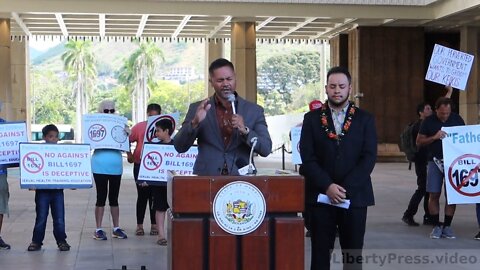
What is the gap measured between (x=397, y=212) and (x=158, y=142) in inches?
202

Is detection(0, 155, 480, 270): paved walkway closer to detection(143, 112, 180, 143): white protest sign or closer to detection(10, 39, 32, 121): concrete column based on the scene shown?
detection(143, 112, 180, 143): white protest sign

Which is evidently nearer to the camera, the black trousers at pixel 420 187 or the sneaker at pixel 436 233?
the sneaker at pixel 436 233

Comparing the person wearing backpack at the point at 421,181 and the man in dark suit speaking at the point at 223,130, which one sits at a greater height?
the man in dark suit speaking at the point at 223,130

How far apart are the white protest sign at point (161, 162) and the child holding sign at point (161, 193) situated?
0.14 meters

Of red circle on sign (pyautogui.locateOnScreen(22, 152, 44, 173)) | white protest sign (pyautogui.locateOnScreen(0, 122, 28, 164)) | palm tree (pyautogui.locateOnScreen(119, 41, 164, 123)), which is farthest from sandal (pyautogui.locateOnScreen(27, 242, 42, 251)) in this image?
palm tree (pyautogui.locateOnScreen(119, 41, 164, 123))

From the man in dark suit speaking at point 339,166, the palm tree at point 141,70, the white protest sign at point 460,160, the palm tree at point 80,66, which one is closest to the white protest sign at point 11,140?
the man in dark suit speaking at point 339,166

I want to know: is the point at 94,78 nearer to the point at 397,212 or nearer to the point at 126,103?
the point at 126,103

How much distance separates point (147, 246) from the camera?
10164 millimetres

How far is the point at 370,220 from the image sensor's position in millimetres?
12820

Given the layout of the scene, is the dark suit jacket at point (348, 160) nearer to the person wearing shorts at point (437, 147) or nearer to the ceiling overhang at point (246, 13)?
the person wearing shorts at point (437, 147)

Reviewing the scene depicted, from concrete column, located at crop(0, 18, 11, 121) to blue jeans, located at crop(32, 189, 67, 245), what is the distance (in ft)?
78.3

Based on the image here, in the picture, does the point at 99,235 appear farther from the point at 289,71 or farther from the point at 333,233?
the point at 289,71

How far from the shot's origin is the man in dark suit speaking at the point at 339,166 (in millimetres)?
5504

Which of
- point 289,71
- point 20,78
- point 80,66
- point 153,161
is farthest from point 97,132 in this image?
point 289,71
